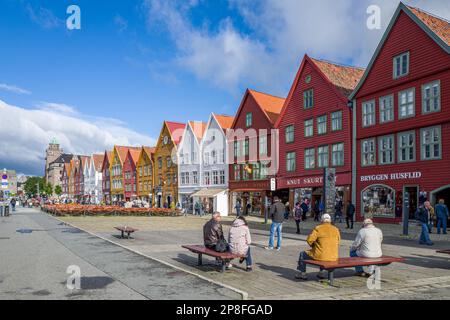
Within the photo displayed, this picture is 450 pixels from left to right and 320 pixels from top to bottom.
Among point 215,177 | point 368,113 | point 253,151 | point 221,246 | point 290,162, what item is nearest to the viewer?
point 221,246

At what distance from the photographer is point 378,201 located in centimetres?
3084

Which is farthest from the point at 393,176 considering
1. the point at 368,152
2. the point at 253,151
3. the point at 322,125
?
the point at 253,151

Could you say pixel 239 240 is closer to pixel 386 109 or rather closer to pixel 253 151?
pixel 386 109

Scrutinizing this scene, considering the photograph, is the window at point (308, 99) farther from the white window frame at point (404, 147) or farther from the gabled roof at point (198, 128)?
the gabled roof at point (198, 128)

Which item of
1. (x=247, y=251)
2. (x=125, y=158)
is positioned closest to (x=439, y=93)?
(x=247, y=251)

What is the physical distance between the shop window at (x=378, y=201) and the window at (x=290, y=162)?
8.92 m

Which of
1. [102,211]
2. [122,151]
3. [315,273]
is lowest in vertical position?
[102,211]

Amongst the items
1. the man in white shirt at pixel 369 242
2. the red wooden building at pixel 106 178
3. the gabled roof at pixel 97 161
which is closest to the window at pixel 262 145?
the man in white shirt at pixel 369 242

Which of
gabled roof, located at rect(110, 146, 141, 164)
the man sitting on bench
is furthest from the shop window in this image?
gabled roof, located at rect(110, 146, 141, 164)

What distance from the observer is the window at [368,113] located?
31.7m

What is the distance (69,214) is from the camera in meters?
37.4

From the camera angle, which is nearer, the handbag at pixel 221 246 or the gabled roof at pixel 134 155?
the handbag at pixel 221 246

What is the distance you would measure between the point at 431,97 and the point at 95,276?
78.4 ft

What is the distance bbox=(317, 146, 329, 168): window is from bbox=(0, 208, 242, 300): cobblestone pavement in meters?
23.8
